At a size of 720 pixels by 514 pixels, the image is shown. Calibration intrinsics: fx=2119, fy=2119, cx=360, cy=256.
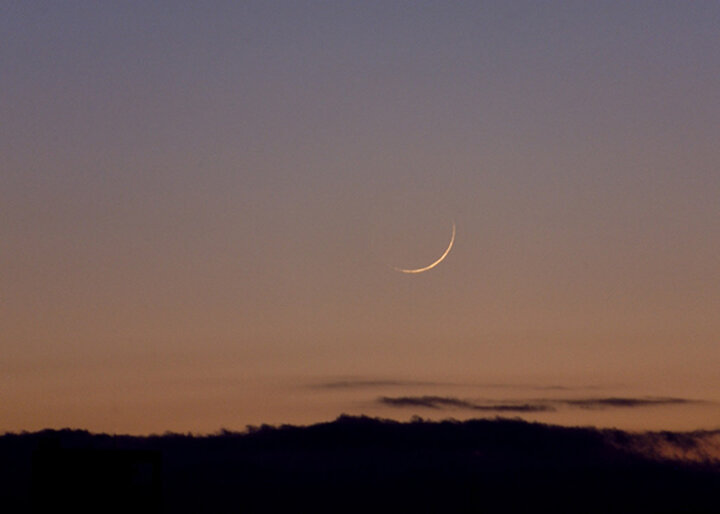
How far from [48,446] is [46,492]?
4001 mm

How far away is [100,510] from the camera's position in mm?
177125

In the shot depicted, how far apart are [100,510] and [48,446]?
22.6 ft

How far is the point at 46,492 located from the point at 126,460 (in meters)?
8.15

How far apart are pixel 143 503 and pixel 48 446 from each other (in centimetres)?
965

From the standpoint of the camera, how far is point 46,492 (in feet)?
575

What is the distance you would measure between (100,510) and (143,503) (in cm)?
425

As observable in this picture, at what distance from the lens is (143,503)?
180m

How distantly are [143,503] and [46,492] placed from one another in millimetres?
8965
